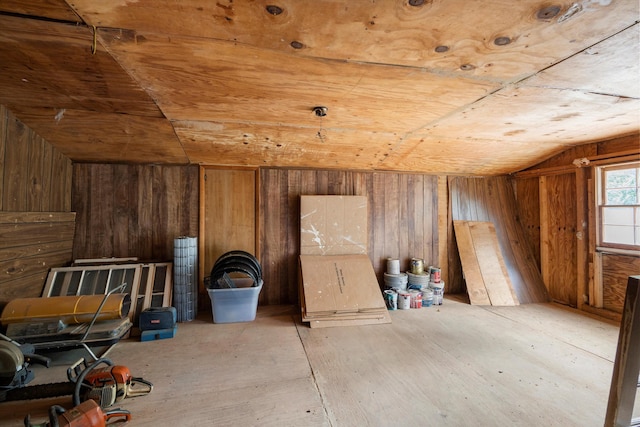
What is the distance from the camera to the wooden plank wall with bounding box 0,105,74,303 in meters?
2.03

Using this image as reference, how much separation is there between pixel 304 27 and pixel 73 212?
10.4 ft

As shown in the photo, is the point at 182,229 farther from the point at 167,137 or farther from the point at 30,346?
the point at 30,346

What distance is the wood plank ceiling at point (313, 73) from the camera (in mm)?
1091

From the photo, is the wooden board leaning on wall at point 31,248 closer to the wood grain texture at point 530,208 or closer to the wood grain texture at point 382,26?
the wood grain texture at point 382,26

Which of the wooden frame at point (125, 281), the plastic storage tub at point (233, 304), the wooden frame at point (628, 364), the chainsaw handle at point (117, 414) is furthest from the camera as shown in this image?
the plastic storage tub at point (233, 304)

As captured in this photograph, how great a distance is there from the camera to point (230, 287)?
2.78 meters

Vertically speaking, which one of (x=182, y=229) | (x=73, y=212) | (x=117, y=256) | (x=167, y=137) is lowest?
(x=117, y=256)

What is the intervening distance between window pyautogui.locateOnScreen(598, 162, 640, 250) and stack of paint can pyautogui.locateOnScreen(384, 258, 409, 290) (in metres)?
2.21

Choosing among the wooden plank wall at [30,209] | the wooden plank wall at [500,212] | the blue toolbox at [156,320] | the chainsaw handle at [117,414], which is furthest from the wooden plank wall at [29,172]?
the wooden plank wall at [500,212]

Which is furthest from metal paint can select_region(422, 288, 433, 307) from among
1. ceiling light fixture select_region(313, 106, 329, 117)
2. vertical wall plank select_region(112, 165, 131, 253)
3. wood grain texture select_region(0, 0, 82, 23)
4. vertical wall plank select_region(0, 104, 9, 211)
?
vertical wall plank select_region(0, 104, 9, 211)

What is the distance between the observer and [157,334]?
239 centimetres

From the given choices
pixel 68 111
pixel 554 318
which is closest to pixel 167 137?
pixel 68 111

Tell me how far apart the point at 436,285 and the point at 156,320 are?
10.2ft

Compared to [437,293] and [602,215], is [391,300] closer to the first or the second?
[437,293]
